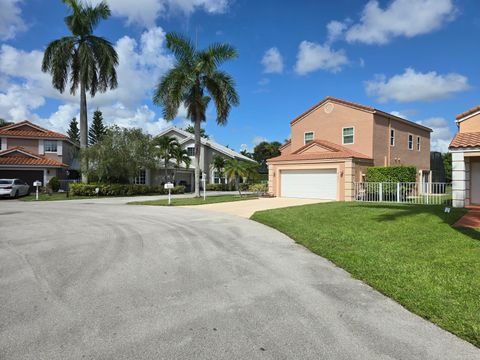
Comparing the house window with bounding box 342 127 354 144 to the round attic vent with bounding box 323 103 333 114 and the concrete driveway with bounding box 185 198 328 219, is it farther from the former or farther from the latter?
the concrete driveway with bounding box 185 198 328 219

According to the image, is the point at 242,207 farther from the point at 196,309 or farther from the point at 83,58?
the point at 83,58

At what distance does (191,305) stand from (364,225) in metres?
7.02

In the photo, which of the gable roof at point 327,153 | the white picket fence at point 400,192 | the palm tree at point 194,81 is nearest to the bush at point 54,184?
the palm tree at point 194,81

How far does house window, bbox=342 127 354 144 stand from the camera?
23828 millimetres

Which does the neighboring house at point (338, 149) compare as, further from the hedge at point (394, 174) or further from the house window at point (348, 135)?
the hedge at point (394, 174)

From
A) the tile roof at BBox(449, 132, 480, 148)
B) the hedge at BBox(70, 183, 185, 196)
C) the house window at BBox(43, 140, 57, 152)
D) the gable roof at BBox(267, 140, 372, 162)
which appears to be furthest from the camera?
the house window at BBox(43, 140, 57, 152)

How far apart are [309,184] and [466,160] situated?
990 centimetres

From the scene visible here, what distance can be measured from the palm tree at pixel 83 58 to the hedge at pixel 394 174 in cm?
2303

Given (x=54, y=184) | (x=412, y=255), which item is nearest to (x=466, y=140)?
(x=412, y=255)

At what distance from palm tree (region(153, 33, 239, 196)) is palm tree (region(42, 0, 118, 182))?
9.82 meters

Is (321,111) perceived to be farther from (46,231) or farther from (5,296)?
(5,296)

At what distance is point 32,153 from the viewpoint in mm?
31656

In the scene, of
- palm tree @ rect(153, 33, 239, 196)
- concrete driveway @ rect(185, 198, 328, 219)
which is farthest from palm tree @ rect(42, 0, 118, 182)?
concrete driveway @ rect(185, 198, 328, 219)

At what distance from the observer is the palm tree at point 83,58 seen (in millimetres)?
27469
